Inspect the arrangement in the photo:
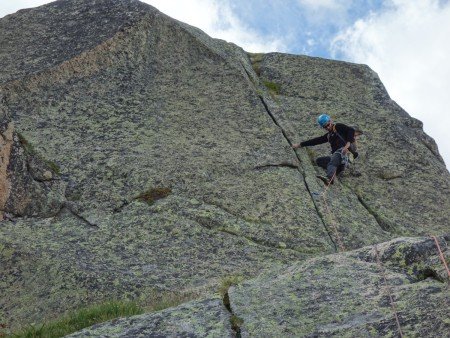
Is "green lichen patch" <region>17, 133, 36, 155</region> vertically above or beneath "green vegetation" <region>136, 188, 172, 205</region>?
above

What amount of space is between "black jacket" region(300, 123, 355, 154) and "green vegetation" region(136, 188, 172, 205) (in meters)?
4.94

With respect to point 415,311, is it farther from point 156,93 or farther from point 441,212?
point 156,93

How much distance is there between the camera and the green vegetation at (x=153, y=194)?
1789cm

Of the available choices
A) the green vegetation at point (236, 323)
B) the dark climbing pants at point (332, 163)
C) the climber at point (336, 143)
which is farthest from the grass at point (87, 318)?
the climber at point (336, 143)

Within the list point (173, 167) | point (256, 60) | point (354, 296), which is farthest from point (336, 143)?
point (354, 296)

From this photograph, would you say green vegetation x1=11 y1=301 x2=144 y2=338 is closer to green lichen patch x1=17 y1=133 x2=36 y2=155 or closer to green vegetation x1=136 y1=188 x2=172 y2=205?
green vegetation x1=136 y1=188 x2=172 y2=205

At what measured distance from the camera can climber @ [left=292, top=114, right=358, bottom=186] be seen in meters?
20.7

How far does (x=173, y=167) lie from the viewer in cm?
1902

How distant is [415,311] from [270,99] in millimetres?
13538

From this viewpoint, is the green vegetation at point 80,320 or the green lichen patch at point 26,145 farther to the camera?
the green lichen patch at point 26,145

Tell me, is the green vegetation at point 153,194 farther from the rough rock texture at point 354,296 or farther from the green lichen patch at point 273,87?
the green lichen patch at point 273,87

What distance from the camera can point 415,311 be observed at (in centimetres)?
1071

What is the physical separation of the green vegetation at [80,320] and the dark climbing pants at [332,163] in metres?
9.17

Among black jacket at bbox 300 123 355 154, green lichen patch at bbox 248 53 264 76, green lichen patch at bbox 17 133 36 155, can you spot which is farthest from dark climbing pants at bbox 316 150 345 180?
green lichen patch at bbox 17 133 36 155
